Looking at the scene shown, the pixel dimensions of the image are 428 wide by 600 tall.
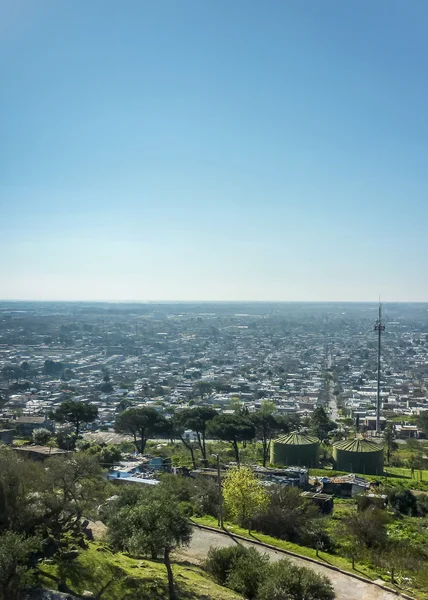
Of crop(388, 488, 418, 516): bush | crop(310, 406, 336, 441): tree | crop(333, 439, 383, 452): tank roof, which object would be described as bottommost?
crop(310, 406, 336, 441): tree

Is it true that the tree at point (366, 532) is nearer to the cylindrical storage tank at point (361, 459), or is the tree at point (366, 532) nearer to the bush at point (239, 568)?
the bush at point (239, 568)

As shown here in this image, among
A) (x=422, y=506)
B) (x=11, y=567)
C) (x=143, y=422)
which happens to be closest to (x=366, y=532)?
(x=422, y=506)

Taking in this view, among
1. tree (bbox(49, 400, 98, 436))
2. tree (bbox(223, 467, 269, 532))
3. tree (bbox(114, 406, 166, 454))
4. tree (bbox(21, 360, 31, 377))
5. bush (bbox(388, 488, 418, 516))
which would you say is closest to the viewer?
tree (bbox(223, 467, 269, 532))

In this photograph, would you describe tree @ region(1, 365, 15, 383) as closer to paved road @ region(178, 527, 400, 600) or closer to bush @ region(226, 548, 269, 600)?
paved road @ region(178, 527, 400, 600)

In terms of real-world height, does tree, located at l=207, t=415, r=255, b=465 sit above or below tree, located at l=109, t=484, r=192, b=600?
below

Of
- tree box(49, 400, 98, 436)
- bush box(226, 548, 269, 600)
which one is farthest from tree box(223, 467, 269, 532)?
tree box(49, 400, 98, 436)

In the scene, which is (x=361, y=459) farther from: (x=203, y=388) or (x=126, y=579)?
(x=203, y=388)
